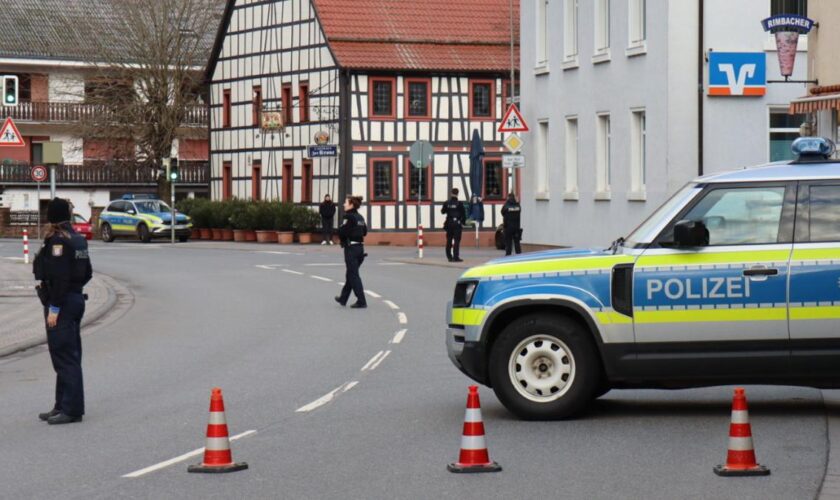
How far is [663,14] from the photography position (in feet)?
115

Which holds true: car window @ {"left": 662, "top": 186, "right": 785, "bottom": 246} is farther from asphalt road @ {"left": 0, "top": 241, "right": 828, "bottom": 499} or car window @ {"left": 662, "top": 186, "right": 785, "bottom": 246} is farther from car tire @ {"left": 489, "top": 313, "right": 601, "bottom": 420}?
asphalt road @ {"left": 0, "top": 241, "right": 828, "bottom": 499}

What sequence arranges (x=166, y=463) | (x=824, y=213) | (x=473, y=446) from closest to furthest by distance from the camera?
1. (x=473, y=446)
2. (x=166, y=463)
3. (x=824, y=213)

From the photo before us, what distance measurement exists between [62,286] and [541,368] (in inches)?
148

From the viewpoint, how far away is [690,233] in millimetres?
11367

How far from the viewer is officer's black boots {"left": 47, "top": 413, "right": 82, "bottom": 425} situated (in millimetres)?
12281

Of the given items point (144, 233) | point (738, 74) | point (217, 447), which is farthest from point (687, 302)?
point (144, 233)

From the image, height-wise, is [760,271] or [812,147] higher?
[812,147]

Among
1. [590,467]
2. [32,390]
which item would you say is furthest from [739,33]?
[590,467]

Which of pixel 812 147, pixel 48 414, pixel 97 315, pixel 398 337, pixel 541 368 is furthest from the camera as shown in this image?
pixel 97 315

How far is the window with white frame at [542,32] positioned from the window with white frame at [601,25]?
13.7ft

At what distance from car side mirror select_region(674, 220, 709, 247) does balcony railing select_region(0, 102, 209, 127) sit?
6445 centimetres

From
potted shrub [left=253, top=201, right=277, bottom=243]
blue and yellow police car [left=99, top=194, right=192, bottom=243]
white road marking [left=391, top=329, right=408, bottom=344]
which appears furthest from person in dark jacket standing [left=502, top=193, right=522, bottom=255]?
blue and yellow police car [left=99, top=194, right=192, bottom=243]

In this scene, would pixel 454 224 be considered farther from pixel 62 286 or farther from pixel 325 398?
pixel 62 286

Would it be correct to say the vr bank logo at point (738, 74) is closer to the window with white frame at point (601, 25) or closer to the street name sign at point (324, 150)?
the window with white frame at point (601, 25)
